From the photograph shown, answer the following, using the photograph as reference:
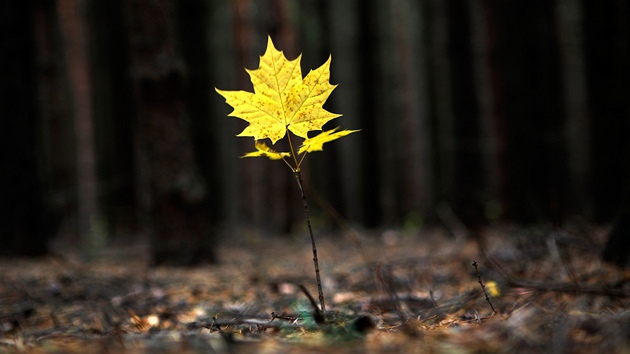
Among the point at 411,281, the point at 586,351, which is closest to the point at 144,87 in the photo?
the point at 411,281

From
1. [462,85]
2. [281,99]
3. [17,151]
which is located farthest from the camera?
[462,85]

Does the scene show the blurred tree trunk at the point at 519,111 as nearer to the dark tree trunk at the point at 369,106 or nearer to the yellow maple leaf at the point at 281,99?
the dark tree trunk at the point at 369,106

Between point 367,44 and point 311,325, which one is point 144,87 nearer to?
point 311,325

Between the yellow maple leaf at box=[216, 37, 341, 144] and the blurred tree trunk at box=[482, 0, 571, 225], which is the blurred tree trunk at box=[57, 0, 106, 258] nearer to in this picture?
the blurred tree trunk at box=[482, 0, 571, 225]

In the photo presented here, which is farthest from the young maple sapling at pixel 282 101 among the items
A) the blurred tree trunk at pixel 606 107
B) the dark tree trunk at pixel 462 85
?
the dark tree trunk at pixel 462 85

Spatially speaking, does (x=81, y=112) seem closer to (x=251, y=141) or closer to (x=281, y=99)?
(x=251, y=141)

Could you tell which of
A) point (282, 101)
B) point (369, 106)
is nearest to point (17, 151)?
point (282, 101)

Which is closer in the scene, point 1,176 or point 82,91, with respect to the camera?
point 1,176
